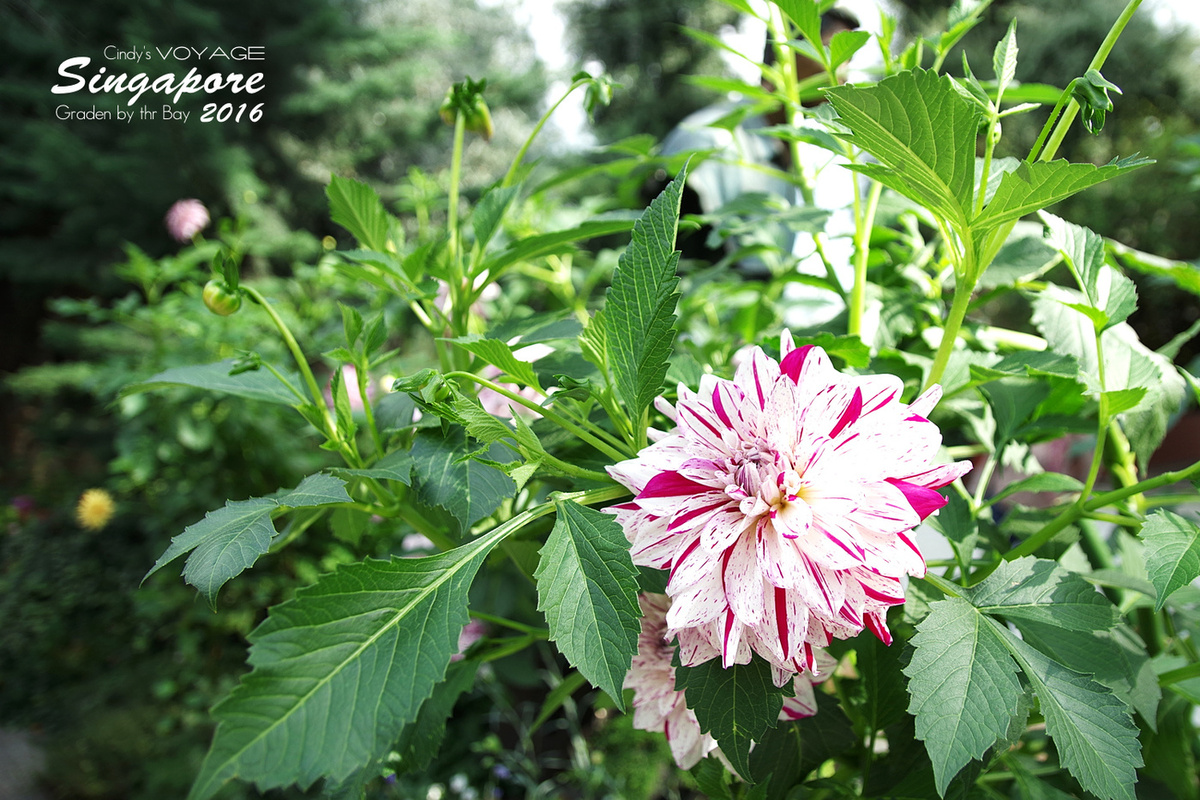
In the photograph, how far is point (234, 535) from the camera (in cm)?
23

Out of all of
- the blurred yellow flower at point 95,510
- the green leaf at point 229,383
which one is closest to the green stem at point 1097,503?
the green leaf at point 229,383

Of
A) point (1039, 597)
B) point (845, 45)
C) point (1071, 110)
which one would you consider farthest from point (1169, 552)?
point (845, 45)

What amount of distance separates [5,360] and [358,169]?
2.62 metres

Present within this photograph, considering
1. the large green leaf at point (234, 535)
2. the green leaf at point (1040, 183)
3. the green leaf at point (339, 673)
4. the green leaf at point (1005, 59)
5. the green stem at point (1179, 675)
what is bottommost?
the green stem at point (1179, 675)

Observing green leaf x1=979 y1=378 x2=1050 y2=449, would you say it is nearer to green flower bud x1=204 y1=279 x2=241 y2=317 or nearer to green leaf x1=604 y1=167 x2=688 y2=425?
green leaf x1=604 y1=167 x2=688 y2=425

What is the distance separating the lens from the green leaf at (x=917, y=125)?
0.67 ft

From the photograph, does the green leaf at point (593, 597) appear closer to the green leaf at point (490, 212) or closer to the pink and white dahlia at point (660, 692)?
the pink and white dahlia at point (660, 692)

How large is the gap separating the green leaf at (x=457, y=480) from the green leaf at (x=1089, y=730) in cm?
18

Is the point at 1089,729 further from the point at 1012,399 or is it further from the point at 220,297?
the point at 220,297

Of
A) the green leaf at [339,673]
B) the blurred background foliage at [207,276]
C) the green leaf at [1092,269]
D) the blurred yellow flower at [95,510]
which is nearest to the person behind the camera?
the green leaf at [339,673]

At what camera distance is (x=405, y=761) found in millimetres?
301

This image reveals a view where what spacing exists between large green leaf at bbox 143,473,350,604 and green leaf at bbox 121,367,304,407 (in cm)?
8

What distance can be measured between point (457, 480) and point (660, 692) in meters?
0.13

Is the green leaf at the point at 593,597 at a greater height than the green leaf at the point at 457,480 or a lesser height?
lesser
